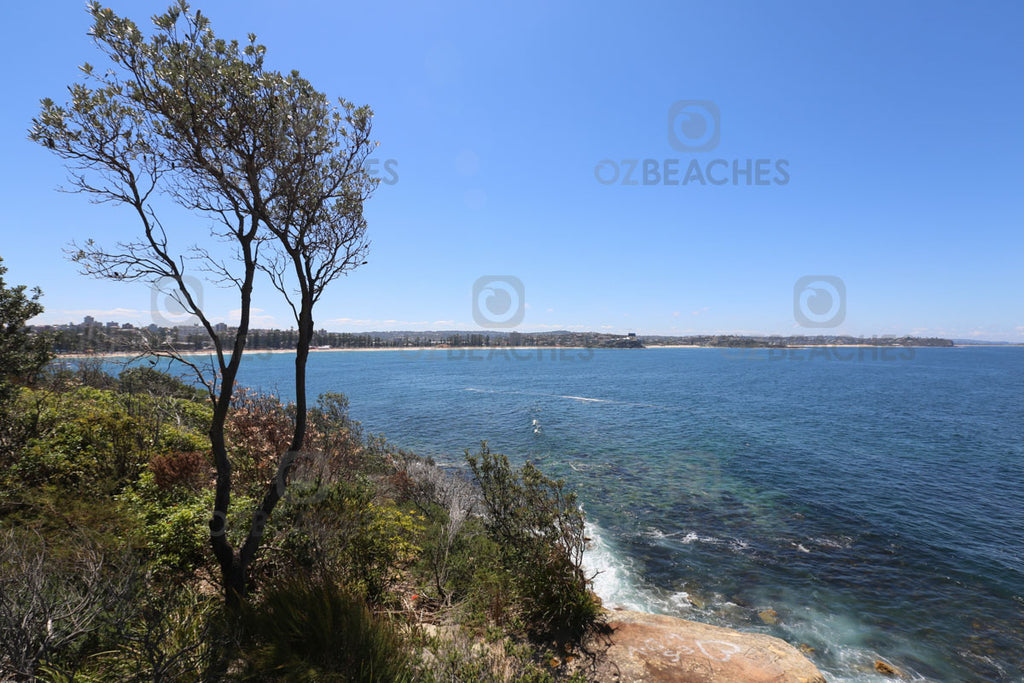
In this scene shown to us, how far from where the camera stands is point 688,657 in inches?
323

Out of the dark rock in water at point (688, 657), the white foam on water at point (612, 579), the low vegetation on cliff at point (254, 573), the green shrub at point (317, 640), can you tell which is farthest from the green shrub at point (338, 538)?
the white foam on water at point (612, 579)

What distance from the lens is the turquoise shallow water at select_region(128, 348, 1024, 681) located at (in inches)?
456

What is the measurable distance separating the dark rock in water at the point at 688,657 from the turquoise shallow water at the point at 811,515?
8.79 feet

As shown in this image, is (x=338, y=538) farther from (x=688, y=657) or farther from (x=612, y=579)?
(x=612, y=579)

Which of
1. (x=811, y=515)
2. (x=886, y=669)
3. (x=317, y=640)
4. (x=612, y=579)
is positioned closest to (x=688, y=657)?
(x=612, y=579)

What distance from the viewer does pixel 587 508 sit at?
19391mm

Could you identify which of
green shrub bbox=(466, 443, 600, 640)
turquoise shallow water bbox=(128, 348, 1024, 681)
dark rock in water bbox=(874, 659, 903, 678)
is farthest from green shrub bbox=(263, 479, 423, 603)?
dark rock in water bbox=(874, 659, 903, 678)

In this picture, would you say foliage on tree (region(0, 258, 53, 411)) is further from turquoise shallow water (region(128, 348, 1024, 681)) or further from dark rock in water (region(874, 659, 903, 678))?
dark rock in water (region(874, 659, 903, 678))

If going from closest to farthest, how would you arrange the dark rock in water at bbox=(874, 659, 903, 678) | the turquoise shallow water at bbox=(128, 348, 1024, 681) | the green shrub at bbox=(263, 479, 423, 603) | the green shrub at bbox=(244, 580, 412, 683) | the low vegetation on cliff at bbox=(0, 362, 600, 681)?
the low vegetation on cliff at bbox=(0, 362, 600, 681), the green shrub at bbox=(244, 580, 412, 683), the green shrub at bbox=(263, 479, 423, 603), the dark rock in water at bbox=(874, 659, 903, 678), the turquoise shallow water at bbox=(128, 348, 1024, 681)

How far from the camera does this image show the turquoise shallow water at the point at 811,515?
11.6 metres

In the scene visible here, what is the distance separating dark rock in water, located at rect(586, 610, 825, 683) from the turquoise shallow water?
8.79ft

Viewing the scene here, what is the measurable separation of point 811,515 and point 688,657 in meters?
14.9

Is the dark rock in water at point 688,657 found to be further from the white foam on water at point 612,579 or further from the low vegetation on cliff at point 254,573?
the white foam on water at point 612,579

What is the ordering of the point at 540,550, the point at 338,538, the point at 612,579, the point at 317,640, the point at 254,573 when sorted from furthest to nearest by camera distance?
the point at 612,579, the point at 540,550, the point at 338,538, the point at 254,573, the point at 317,640
